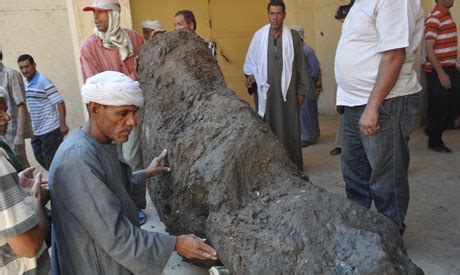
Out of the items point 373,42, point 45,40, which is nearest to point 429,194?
point 373,42

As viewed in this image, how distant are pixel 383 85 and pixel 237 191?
1.04 meters

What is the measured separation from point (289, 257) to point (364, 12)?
1.51 metres

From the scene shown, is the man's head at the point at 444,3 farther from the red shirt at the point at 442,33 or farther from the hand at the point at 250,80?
the hand at the point at 250,80

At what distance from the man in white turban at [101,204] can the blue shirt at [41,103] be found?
327 cm

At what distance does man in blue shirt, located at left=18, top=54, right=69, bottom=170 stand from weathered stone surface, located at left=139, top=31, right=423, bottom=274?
2084mm

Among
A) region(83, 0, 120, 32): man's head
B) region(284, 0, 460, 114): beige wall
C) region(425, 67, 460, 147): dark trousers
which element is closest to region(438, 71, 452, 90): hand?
region(425, 67, 460, 147): dark trousers

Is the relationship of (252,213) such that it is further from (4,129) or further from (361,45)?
(361,45)

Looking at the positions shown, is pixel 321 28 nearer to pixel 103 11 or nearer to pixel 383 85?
pixel 103 11

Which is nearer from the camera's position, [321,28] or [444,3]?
[444,3]

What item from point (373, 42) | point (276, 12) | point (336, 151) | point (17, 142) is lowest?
point (336, 151)

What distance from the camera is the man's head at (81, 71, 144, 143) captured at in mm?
1583

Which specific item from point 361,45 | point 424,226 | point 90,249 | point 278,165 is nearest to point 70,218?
point 90,249

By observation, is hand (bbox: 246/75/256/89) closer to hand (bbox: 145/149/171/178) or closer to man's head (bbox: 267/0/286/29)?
man's head (bbox: 267/0/286/29)

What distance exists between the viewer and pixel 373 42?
2305mm
